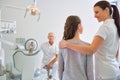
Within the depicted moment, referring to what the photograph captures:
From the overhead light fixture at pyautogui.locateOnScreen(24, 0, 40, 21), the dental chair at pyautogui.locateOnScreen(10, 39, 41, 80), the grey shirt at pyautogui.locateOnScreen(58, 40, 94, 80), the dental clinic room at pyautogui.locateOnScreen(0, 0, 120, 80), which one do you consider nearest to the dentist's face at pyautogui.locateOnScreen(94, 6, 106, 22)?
the dental clinic room at pyautogui.locateOnScreen(0, 0, 120, 80)

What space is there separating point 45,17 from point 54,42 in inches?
21.6

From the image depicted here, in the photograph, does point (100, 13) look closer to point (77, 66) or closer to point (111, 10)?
point (111, 10)

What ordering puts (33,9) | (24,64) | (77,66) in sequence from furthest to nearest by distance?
(33,9)
(24,64)
(77,66)

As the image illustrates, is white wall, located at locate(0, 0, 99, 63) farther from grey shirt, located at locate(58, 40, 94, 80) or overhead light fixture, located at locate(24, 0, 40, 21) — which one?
grey shirt, located at locate(58, 40, 94, 80)

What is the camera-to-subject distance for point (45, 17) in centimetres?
369

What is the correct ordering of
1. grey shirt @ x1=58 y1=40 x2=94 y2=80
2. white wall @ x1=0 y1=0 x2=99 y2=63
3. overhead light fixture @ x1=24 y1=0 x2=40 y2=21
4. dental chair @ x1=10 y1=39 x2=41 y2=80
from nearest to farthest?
grey shirt @ x1=58 y1=40 x2=94 y2=80, dental chair @ x1=10 y1=39 x2=41 y2=80, white wall @ x1=0 y1=0 x2=99 y2=63, overhead light fixture @ x1=24 y1=0 x2=40 y2=21

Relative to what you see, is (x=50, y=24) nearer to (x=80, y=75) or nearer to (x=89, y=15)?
(x=89, y=15)

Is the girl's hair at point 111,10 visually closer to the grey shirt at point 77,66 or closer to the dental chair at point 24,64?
the grey shirt at point 77,66

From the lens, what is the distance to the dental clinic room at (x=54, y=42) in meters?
1.33

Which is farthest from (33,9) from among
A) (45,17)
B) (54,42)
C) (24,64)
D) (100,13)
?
(100,13)

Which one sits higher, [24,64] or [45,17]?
[45,17]

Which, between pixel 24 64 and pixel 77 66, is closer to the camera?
pixel 77 66

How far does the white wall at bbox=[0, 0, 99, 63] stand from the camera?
308 cm

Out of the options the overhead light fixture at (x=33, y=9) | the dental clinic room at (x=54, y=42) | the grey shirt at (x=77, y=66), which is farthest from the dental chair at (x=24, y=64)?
the grey shirt at (x=77, y=66)
